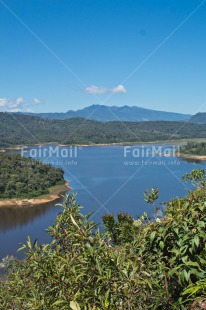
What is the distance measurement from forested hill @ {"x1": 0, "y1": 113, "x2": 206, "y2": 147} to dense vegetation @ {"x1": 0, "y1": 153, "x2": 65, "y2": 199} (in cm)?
4429

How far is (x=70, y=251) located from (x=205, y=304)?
3.92 ft

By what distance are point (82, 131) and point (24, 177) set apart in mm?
71170

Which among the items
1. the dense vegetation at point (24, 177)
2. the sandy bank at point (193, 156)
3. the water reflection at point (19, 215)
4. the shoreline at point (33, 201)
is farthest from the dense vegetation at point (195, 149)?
the water reflection at point (19, 215)

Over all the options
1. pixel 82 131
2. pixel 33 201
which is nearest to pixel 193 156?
pixel 33 201

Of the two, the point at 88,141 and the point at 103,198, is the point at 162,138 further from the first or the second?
the point at 103,198

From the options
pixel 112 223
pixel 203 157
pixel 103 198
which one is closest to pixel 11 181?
pixel 103 198

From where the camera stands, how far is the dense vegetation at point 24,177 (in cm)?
3550

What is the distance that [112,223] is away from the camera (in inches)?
545

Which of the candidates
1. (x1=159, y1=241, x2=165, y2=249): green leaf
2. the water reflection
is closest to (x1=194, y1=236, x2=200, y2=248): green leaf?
(x1=159, y1=241, x2=165, y2=249): green leaf

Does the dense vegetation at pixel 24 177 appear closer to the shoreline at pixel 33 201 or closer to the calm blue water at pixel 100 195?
the shoreline at pixel 33 201

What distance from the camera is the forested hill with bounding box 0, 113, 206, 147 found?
9612 cm

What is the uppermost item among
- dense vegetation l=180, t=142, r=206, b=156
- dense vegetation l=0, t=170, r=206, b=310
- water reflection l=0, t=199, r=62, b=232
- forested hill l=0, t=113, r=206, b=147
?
forested hill l=0, t=113, r=206, b=147

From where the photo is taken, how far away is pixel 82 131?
109438 mm

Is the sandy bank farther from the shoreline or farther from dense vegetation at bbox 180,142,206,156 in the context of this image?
the shoreline
